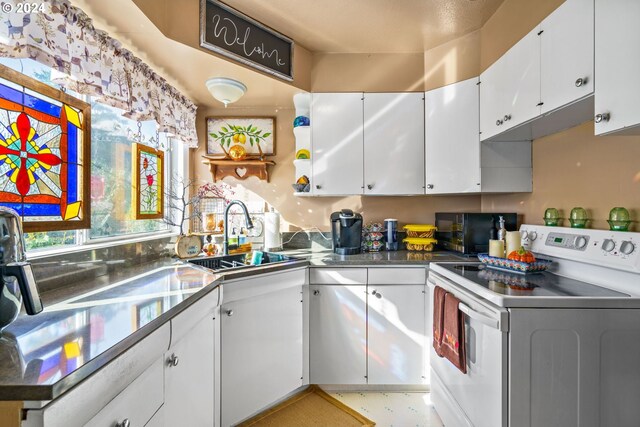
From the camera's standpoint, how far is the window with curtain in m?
1.45

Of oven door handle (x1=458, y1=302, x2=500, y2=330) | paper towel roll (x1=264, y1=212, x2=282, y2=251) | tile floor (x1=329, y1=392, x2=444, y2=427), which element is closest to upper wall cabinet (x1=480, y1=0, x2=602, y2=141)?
oven door handle (x1=458, y1=302, x2=500, y2=330)

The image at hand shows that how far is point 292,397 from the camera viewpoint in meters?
1.96

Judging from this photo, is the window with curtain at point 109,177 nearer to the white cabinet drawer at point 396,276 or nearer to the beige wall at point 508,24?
the white cabinet drawer at point 396,276

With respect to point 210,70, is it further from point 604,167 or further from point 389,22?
point 604,167

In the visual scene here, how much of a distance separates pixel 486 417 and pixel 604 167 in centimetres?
128

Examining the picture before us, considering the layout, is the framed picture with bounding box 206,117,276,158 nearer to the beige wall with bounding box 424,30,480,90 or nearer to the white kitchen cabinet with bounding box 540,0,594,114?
the beige wall with bounding box 424,30,480,90

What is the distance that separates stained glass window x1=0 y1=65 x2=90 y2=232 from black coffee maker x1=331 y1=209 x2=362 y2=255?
1.48m

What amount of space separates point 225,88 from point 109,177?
0.90 m

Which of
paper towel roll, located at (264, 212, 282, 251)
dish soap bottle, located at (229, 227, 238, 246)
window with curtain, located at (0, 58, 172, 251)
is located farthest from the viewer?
paper towel roll, located at (264, 212, 282, 251)

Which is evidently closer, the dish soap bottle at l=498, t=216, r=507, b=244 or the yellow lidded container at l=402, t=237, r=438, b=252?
the dish soap bottle at l=498, t=216, r=507, b=244

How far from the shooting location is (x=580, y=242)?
1.42 m

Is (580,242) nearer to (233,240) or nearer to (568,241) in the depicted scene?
(568,241)

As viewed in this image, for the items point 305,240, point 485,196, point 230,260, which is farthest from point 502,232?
point 230,260

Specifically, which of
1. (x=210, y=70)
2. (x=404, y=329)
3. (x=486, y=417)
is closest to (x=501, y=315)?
(x=486, y=417)
